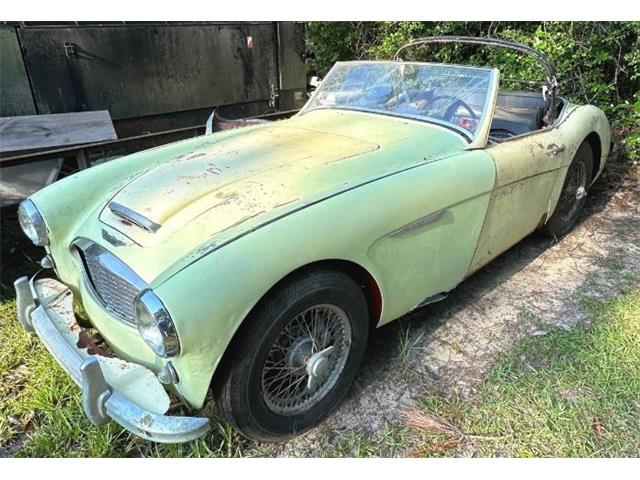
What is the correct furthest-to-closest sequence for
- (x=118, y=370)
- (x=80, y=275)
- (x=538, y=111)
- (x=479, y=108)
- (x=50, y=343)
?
(x=538, y=111) → (x=479, y=108) → (x=80, y=275) → (x=50, y=343) → (x=118, y=370)

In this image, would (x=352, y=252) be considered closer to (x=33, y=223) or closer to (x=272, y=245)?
(x=272, y=245)

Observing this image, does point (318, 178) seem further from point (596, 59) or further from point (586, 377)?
point (596, 59)

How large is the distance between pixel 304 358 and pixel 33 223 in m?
1.43

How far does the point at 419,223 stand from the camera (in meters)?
2.25

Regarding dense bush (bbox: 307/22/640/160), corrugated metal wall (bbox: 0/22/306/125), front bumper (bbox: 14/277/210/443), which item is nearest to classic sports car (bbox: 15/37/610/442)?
front bumper (bbox: 14/277/210/443)

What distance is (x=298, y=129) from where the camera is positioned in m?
2.95

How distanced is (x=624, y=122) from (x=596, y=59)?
0.77 metres

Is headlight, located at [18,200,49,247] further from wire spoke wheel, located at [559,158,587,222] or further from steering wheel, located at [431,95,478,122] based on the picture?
wire spoke wheel, located at [559,158,587,222]

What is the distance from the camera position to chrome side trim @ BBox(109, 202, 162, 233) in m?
1.99

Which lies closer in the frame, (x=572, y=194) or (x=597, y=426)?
(x=597, y=426)

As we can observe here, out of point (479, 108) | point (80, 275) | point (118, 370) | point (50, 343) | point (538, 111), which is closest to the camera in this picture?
point (118, 370)

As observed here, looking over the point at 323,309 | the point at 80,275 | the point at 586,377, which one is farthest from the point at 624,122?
the point at 80,275

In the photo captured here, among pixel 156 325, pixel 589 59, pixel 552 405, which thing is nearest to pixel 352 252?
pixel 156 325

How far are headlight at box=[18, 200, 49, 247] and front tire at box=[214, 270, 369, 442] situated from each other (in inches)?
47.1
